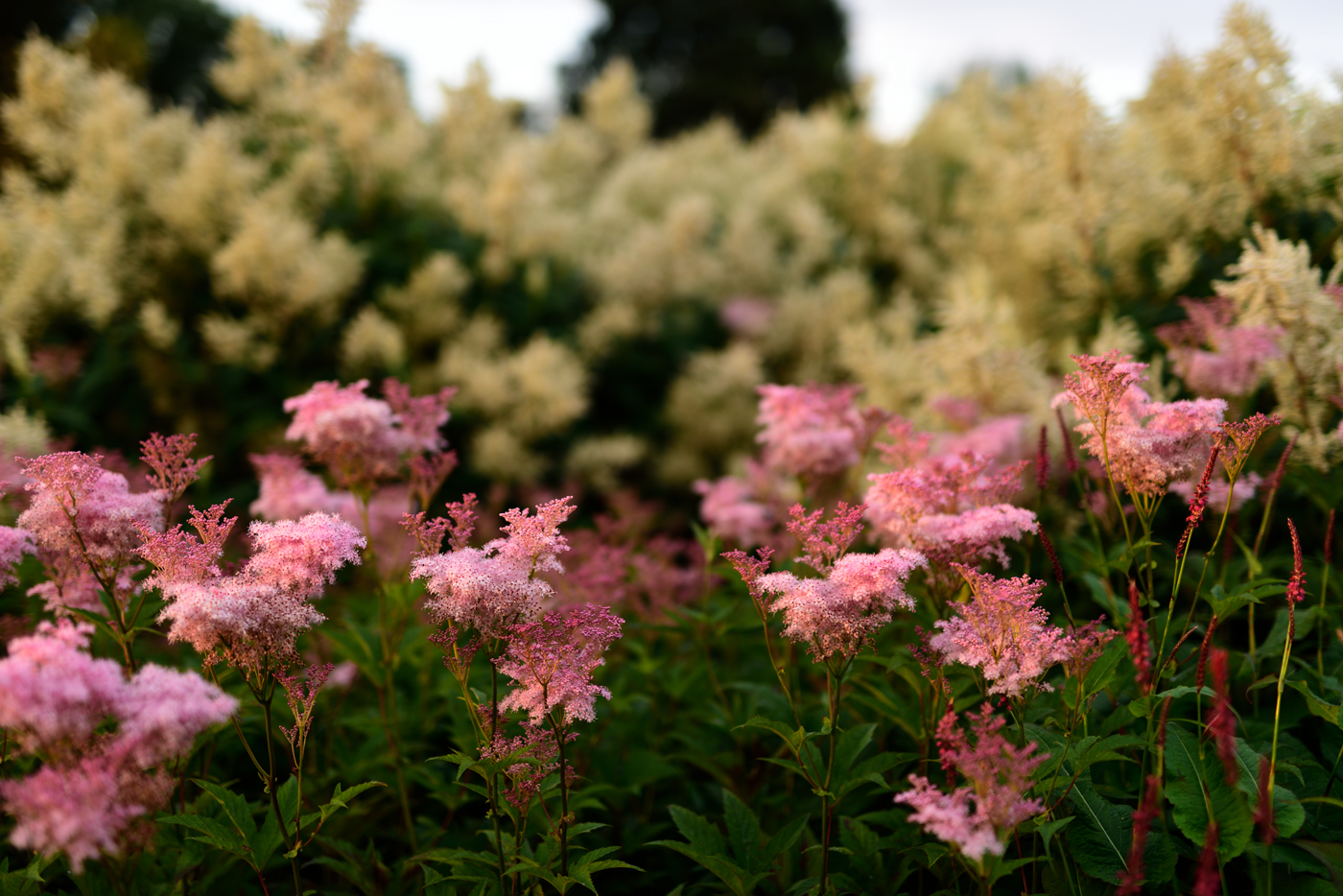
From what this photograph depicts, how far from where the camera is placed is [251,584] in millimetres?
1637

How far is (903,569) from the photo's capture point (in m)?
1.73

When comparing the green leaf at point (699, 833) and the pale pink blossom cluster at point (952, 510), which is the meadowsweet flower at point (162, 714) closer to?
the green leaf at point (699, 833)

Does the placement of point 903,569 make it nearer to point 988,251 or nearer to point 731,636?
point 731,636

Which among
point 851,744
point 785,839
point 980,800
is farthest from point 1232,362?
point 785,839

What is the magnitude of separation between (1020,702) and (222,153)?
541cm

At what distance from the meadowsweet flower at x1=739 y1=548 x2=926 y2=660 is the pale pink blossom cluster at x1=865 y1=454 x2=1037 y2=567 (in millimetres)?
299

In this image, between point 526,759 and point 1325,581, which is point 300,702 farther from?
point 1325,581

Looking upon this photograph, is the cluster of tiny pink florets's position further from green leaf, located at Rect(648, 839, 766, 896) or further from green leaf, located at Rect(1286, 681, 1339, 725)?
green leaf, located at Rect(648, 839, 766, 896)

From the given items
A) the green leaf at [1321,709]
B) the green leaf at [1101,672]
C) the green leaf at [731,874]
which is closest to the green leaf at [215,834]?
the green leaf at [731,874]

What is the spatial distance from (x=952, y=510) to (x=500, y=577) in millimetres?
1315

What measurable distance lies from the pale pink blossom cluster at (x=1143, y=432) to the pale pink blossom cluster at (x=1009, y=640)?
1.39 ft

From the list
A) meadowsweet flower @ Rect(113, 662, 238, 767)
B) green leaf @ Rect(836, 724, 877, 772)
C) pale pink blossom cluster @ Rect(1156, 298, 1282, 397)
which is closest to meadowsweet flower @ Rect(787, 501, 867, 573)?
green leaf @ Rect(836, 724, 877, 772)

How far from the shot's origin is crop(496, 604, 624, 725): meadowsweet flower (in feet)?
5.47

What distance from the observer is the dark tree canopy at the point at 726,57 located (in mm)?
19953
